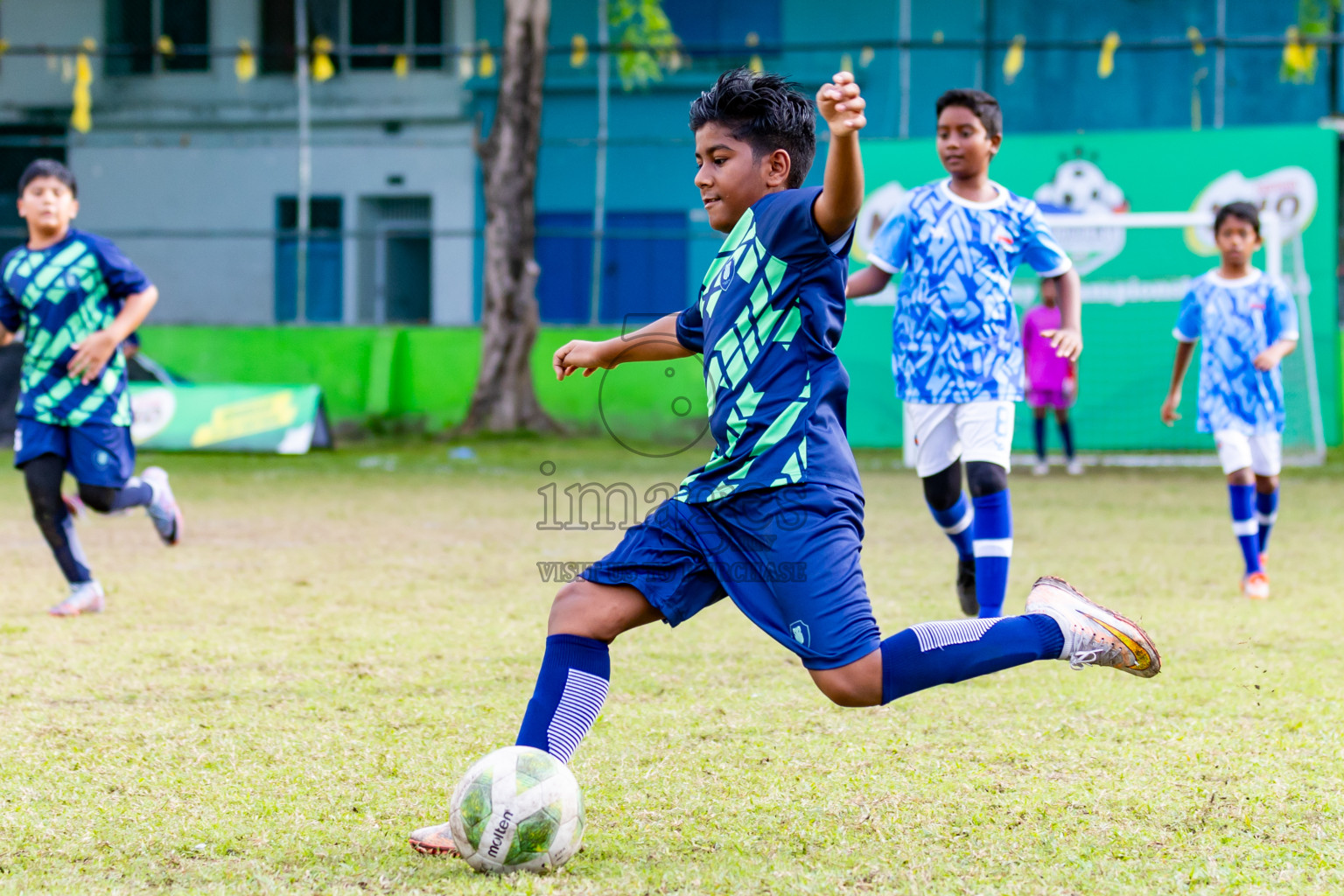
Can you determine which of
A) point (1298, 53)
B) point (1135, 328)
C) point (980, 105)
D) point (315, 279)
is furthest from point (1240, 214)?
point (315, 279)

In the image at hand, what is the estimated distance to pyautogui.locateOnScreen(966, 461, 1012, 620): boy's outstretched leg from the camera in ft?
16.5

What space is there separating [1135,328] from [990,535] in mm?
9414

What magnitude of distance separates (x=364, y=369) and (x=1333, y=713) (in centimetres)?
1330

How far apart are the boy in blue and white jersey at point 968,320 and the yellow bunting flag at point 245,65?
50.9 feet

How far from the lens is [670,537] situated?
Result: 2928 millimetres

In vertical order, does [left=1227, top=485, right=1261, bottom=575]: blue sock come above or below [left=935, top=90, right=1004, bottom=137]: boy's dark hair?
below

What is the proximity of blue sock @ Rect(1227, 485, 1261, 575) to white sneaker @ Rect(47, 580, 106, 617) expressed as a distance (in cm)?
496

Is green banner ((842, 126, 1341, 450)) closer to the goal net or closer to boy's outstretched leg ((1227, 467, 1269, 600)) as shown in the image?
the goal net

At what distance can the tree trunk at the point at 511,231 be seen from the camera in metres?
15.2

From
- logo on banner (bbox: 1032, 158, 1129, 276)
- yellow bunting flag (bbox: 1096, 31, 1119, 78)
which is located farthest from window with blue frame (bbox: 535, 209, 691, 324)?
yellow bunting flag (bbox: 1096, 31, 1119, 78)

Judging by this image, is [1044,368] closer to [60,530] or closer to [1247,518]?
[1247,518]

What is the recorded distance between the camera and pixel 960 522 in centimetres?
538

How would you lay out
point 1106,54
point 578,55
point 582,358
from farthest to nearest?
point 578,55, point 1106,54, point 582,358

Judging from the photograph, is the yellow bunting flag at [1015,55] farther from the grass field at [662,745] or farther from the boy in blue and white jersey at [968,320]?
the boy in blue and white jersey at [968,320]
